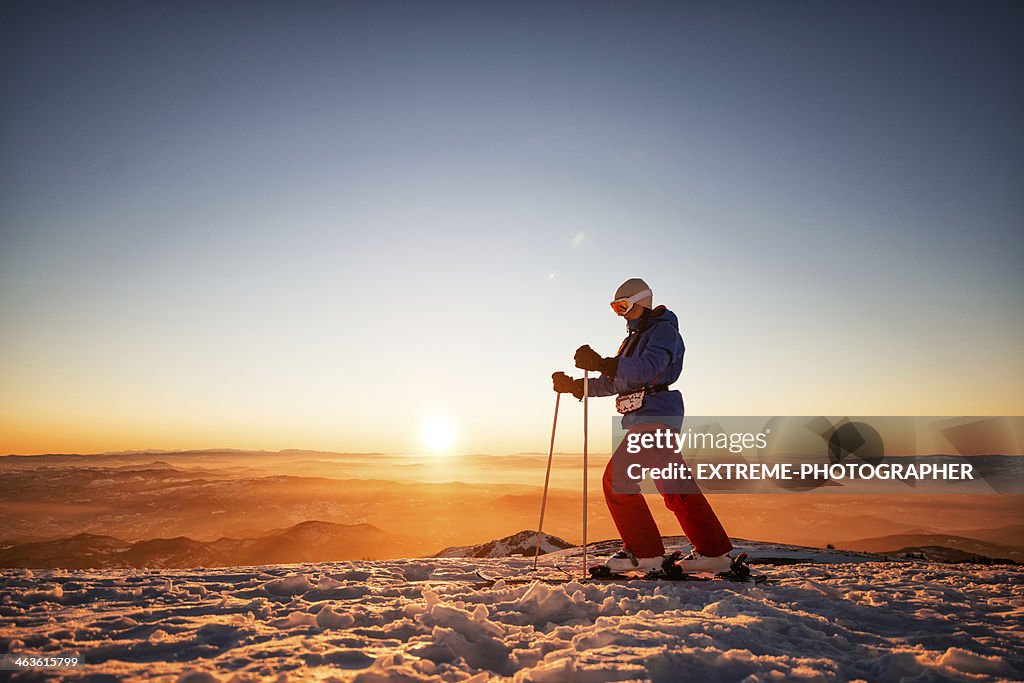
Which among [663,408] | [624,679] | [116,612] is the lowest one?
[116,612]

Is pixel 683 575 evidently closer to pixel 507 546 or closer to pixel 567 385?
pixel 567 385

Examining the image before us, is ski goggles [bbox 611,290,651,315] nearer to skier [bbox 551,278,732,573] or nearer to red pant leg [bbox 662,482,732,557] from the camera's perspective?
skier [bbox 551,278,732,573]

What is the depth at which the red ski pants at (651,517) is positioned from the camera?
4.97 meters

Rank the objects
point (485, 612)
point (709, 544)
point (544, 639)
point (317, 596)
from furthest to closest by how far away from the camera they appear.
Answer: point (709, 544) < point (317, 596) < point (485, 612) < point (544, 639)

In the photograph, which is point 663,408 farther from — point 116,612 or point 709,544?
point 116,612

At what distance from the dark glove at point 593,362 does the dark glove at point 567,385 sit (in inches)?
15.5

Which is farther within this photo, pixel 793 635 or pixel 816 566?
pixel 816 566

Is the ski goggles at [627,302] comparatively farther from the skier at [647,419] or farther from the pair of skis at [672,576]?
the pair of skis at [672,576]

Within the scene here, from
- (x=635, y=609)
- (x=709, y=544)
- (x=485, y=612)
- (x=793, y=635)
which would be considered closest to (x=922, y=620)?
(x=793, y=635)

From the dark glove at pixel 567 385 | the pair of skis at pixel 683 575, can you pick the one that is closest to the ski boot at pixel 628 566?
the pair of skis at pixel 683 575

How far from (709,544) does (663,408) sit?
135 centimetres

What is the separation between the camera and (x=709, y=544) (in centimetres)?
499

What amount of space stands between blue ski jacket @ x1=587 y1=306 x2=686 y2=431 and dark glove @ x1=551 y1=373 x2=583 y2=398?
0.56 metres

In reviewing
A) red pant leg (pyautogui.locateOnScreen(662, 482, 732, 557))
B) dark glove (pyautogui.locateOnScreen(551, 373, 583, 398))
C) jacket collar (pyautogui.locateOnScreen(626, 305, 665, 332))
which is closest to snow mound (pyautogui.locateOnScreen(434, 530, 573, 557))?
dark glove (pyautogui.locateOnScreen(551, 373, 583, 398))
